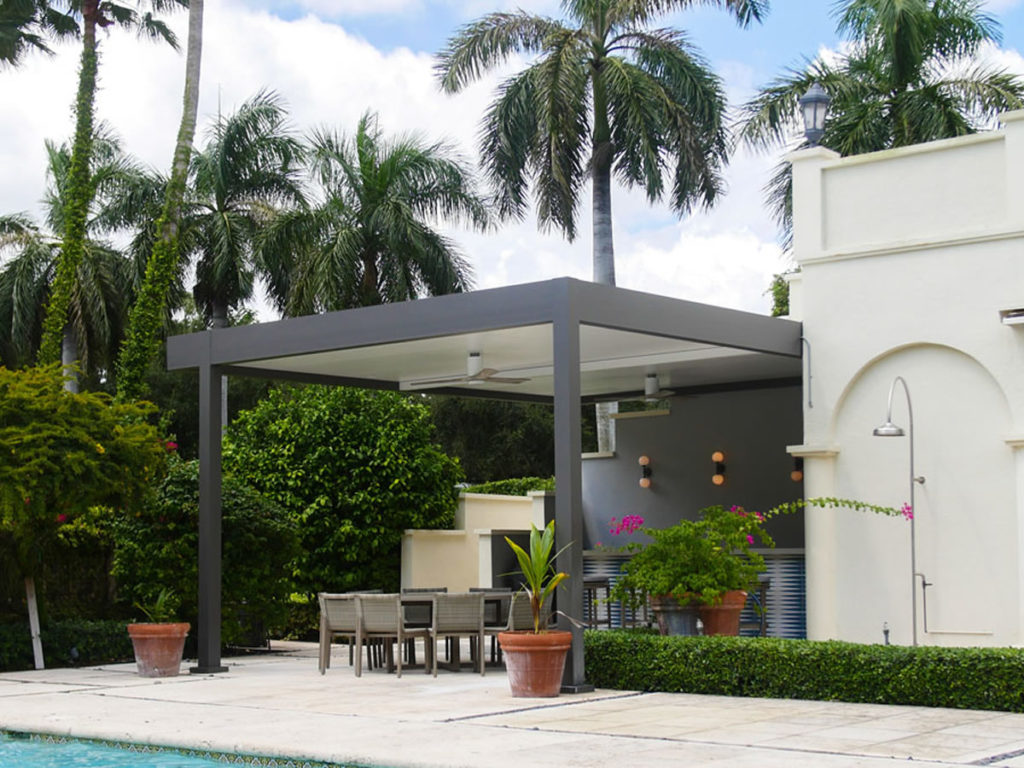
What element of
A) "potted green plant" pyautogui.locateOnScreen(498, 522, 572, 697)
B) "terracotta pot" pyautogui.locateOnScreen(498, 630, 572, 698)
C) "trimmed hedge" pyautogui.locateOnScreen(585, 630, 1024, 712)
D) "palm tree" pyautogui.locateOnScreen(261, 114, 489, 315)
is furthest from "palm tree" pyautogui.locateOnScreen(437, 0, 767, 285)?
"terracotta pot" pyautogui.locateOnScreen(498, 630, 572, 698)

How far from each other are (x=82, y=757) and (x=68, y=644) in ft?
19.2

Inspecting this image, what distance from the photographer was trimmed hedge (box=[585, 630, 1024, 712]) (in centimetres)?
942

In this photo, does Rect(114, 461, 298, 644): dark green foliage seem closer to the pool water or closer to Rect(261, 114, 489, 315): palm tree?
the pool water

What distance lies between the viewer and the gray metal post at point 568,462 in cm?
1052

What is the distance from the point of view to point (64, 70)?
24547mm

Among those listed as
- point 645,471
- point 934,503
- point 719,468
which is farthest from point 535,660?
point 645,471

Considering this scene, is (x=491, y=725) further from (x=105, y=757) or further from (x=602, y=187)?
(x=602, y=187)

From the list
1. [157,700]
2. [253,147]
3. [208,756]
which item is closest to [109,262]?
[253,147]

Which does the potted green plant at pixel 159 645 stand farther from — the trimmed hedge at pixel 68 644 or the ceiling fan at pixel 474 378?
the ceiling fan at pixel 474 378

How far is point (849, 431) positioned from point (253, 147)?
1761cm

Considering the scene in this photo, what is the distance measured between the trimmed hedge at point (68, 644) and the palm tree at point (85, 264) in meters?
15.0

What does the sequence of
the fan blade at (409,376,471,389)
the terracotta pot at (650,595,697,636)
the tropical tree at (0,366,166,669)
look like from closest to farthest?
the terracotta pot at (650,595,697,636) < the tropical tree at (0,366,166,669) < the fan blade at (409,376,471,389)

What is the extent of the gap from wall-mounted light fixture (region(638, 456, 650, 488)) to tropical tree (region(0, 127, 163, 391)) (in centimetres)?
1437

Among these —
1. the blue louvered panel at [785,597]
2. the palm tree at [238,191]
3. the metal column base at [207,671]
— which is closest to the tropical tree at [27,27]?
the palm tree at [238,191]
